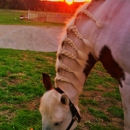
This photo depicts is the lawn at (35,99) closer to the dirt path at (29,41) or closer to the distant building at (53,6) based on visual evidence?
the dirt path at (29,41)

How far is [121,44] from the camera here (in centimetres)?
197

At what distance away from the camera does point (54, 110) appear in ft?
6.35

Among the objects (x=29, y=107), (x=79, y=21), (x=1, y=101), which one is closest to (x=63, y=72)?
(x=79, y=21)

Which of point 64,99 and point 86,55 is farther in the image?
point 86,55

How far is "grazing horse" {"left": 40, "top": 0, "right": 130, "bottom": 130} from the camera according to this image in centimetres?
196

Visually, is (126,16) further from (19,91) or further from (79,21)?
(19,91)

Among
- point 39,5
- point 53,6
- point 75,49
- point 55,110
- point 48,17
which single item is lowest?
point 48,17

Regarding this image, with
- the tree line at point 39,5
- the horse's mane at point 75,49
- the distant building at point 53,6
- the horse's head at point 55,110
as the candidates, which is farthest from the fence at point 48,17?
the horse's head at point 55,110

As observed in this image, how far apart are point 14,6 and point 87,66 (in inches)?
1398

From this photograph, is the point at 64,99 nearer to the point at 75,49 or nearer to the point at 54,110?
the point at 54,110

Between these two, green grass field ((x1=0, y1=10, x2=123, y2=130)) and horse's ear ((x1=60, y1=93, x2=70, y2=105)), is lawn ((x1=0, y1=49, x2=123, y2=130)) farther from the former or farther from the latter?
horse's ear ((x1=60, y1=93, x2=70, y2=105))

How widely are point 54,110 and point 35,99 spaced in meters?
1.98

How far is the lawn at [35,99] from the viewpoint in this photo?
3217mm

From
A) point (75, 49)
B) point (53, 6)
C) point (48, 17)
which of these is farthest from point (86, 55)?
point (53, 6)
